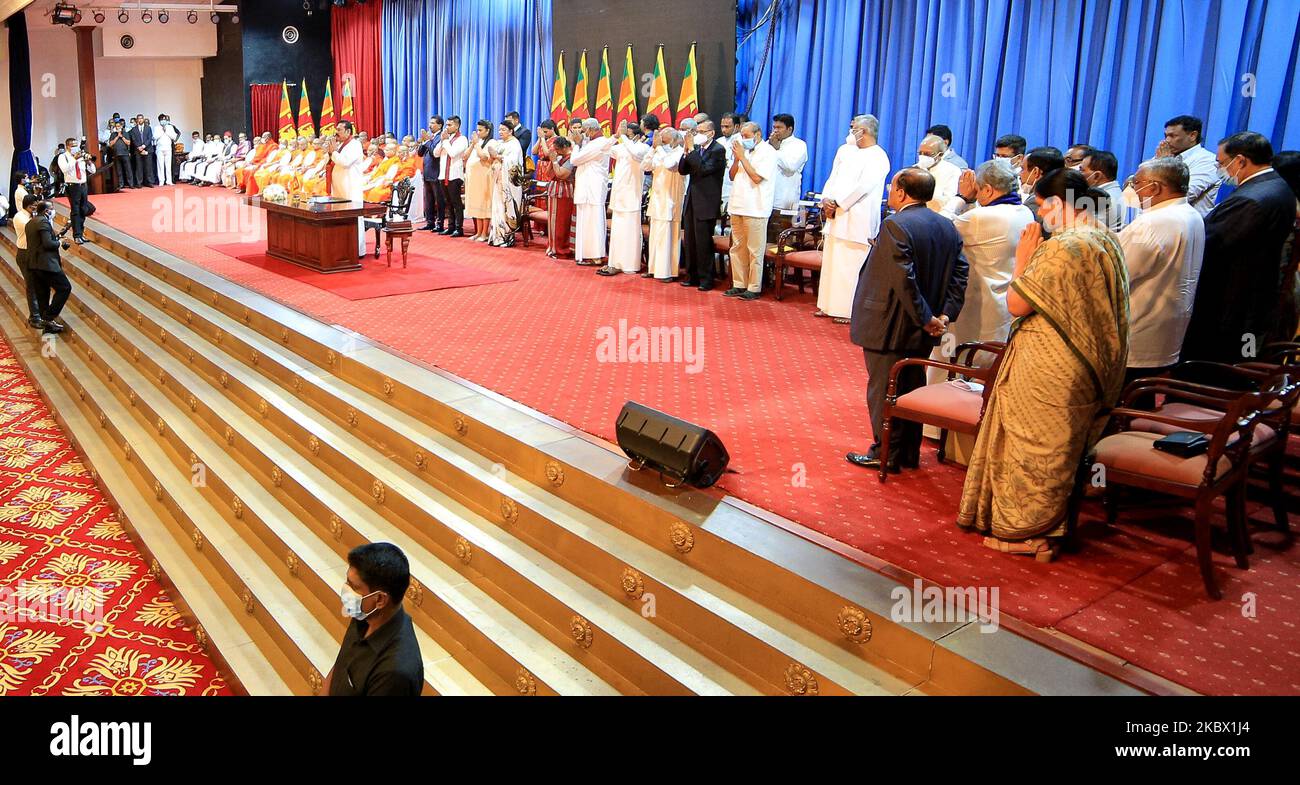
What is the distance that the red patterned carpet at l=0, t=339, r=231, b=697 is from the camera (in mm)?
4125

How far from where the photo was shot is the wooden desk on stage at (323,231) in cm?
896

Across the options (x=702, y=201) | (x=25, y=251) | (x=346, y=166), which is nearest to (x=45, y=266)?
(x=25, y=251)

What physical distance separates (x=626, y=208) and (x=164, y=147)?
14.2 m

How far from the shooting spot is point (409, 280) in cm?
870

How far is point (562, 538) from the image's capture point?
396cm

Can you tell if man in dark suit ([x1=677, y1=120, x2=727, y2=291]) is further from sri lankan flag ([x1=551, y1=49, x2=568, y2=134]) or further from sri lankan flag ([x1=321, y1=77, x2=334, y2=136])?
sri lankan flag ([x1=321, y1=77, x2=334, y2=136])

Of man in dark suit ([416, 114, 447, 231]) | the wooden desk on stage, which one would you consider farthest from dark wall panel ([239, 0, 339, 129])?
the wooden desk on stage

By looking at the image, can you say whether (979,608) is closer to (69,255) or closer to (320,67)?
(69,255)

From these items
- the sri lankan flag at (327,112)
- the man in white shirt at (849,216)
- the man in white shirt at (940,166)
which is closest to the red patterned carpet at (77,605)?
the man in white shirt at (849,216)

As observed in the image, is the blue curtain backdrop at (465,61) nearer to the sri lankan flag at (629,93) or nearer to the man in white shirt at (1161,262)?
the sri lankan flag at (629,93)

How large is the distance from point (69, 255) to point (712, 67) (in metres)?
7.92

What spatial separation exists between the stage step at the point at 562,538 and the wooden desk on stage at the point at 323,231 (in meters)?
2.14

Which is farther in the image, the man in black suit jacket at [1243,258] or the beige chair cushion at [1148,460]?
the man in black suit jacket at [1243,258]

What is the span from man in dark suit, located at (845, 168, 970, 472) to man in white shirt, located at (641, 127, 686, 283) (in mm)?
4704
